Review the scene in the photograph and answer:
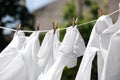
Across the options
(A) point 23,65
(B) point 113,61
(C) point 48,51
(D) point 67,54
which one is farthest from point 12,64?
(B) point 113,61

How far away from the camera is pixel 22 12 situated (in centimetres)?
1328

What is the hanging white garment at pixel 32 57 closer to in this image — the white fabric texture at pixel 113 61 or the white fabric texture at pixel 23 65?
the white fabric texture at pixel 23 65

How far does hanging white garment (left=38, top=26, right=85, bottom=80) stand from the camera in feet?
9.89

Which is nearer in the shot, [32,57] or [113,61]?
[113,61]

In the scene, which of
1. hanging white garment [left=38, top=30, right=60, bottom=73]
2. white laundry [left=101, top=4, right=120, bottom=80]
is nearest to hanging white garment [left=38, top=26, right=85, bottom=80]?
hanging white garment [left=38, top=30, right=60, bottom=73]

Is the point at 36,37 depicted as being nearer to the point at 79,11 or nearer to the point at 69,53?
the point at 69,53

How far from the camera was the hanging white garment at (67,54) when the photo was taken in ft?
9.89

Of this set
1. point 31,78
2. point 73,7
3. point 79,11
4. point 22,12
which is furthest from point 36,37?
point 79,11

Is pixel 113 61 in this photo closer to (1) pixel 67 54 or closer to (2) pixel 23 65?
(1) pixel 67 54

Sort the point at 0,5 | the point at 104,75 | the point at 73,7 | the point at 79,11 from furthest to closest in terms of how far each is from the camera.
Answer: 1. the point at 79,11
2. the point at 73,7
3. the point at 0,5
4. the point at 104,75

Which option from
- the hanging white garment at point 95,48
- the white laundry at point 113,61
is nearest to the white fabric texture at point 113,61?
the white laundry at point 113,61

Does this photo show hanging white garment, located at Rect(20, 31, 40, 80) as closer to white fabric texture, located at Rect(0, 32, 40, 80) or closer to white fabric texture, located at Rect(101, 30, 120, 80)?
white fabric texture, located at Rect(0, 32, 40, 80)

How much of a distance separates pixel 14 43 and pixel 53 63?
0.36 m

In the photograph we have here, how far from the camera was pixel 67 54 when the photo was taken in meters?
3.01
